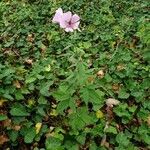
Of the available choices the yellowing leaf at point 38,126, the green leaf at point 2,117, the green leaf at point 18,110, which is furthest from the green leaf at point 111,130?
the green leaf at point 2,117

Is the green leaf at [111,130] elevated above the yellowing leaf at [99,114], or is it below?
below

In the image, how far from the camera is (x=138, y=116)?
348 cm

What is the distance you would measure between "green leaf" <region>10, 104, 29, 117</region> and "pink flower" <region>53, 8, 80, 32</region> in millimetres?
809

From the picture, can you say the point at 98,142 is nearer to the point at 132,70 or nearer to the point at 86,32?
the point at 132,70

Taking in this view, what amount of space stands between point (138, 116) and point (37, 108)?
1.01m

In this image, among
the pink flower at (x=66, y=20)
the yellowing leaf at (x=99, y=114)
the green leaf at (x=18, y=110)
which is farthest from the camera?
the yellowing leaf at (x=99, y=114)

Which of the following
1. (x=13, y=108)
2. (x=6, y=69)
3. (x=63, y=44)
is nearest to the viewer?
(x=13, y=108)

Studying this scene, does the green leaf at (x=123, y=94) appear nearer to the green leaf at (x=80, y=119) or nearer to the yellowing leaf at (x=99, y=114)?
the yellowing leaf at (x=99, y=114)

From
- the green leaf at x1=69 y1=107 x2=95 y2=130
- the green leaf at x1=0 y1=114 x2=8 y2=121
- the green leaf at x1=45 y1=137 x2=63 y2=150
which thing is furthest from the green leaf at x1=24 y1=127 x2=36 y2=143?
the green leaf at x1=69 y1=107 x2=95 y2=130

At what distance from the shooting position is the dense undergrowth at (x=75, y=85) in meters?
2.97

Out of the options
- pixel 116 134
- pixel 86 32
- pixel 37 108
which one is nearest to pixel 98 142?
A: pixel 116 134

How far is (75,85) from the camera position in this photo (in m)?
2.83

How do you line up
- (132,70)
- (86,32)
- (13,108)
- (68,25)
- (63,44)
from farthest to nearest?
(86,32) → (63,44) → (132,70) → (13,108) → (68,25)

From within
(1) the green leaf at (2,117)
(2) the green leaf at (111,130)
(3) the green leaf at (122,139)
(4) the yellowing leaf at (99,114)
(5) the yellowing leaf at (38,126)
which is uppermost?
(1) the green leaf at (2,117)
